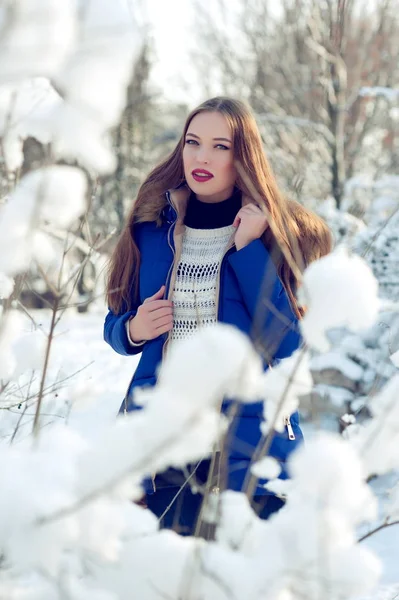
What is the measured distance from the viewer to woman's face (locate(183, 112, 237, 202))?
2.29m

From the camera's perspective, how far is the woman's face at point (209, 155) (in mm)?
2285

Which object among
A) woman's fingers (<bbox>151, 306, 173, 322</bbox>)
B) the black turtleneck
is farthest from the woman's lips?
woman's fingers (<bbox>151, 306, 173, 322</bbox>)

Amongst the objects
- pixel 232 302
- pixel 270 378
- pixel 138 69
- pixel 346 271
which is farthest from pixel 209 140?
pixel 138 69

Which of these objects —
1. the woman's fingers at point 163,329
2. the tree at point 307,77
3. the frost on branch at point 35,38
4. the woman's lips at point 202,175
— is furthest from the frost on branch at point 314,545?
the tree at point 307,77

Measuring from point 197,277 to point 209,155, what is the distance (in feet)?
1.23

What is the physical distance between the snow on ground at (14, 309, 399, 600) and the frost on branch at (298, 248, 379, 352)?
411 mm

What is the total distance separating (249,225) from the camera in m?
2.25

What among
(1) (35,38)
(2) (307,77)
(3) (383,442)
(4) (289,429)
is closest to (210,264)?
(4) (289,429)

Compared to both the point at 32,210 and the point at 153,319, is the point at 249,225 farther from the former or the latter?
the point at 32,210

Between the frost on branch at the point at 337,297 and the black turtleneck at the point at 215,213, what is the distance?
4.35 ft

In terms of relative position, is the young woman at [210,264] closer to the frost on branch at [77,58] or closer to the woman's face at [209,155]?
the woman's face at [209,155]

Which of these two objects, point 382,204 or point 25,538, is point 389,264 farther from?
point 25,538

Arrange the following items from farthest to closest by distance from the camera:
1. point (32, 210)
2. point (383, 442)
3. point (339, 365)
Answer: point (339, 365) → point (383, 442) → point (32, 210)

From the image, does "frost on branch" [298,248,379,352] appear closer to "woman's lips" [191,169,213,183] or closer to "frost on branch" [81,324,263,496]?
"frost on branch" [81,324,263,496]
